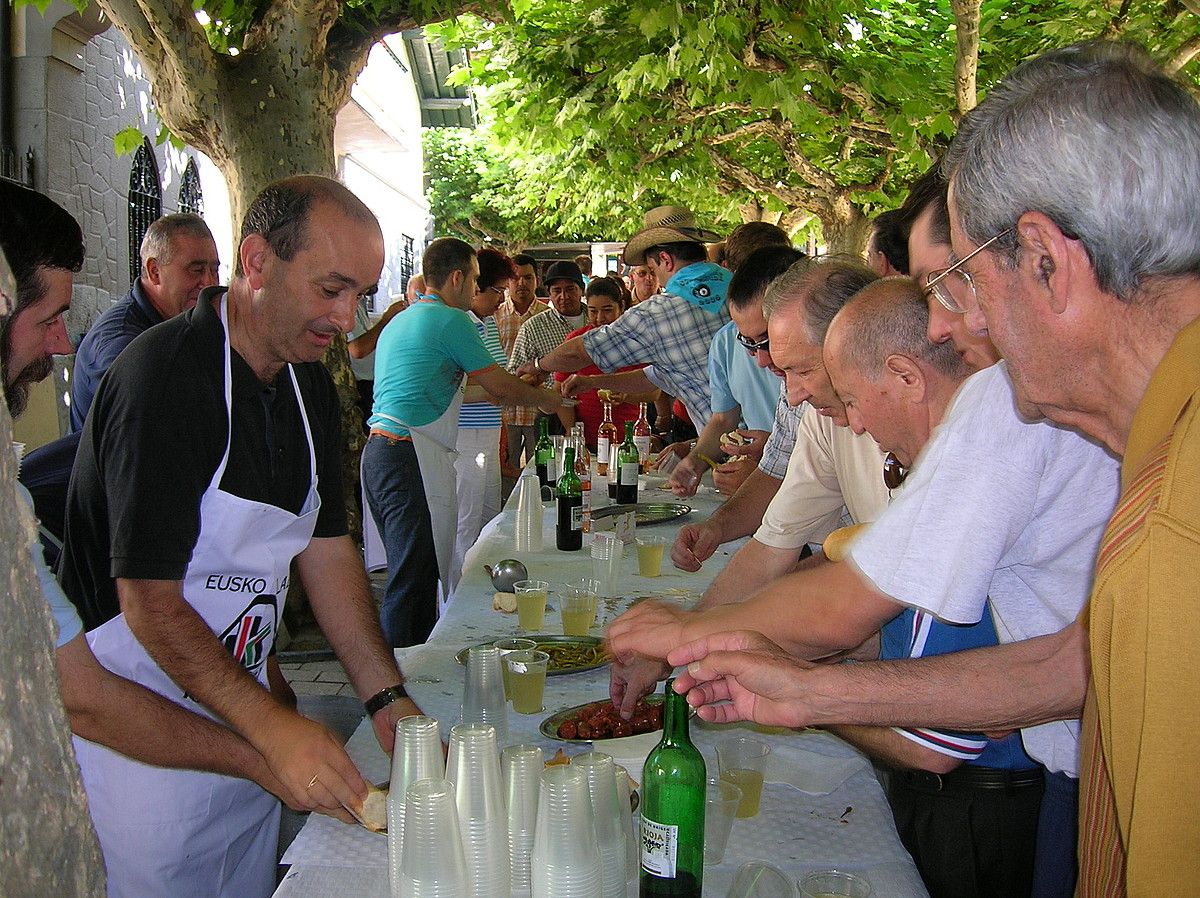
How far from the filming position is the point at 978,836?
199cm

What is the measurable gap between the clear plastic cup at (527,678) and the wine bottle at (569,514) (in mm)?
1646

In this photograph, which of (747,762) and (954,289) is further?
(747,762)

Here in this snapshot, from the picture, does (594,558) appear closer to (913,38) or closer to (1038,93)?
(1038,93)

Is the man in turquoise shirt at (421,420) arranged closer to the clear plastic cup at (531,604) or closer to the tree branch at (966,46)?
the clear plastic cup at (531,604)

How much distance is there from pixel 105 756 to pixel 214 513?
0.56m

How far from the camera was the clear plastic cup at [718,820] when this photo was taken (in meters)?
1.69

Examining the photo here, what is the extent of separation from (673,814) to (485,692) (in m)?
0.70

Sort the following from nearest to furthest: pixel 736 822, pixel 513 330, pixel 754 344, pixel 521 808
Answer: pixel 521 808 < pixel 736 822 < pixel 754 344 < pixel 513 330

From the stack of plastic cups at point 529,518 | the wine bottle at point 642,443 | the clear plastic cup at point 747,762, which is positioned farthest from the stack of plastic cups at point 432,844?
the wine bottle at point 642,443

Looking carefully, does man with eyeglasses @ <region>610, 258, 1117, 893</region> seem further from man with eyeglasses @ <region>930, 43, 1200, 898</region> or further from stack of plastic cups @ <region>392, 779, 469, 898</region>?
stack of plastic cups @ <region>392, 779, 469, 898</region>

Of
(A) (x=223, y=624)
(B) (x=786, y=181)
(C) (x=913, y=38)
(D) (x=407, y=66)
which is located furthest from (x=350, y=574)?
(D) (x=407, y=66)

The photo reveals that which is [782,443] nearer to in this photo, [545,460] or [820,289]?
[820,289]

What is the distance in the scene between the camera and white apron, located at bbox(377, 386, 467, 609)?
5.95 metres

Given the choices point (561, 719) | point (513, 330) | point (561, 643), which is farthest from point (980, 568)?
point (513, 330)
